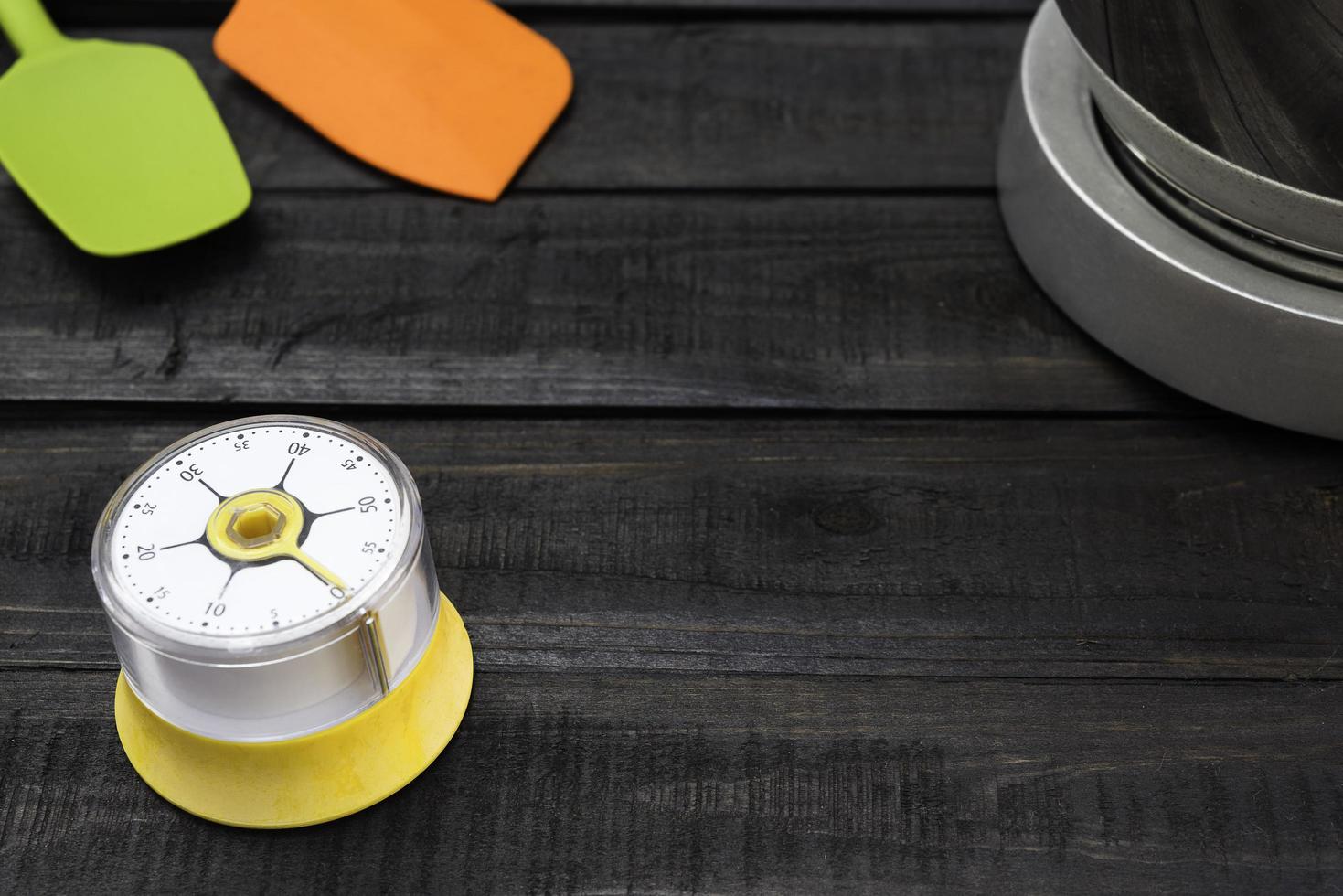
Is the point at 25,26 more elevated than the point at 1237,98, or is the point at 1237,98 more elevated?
the point at 1237,98

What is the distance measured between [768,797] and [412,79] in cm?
49

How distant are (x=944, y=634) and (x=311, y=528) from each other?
0.28m

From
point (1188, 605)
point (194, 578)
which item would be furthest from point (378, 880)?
point (1188, 605)

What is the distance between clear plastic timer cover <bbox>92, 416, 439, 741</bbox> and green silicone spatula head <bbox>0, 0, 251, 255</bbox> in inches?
9.9

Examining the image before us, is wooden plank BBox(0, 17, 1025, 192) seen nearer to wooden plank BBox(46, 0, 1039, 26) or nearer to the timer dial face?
wooden plank BBox(46, 0, 1039, 26)

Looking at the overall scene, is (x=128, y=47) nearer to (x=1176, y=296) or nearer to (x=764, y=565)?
(x=764, y=565)

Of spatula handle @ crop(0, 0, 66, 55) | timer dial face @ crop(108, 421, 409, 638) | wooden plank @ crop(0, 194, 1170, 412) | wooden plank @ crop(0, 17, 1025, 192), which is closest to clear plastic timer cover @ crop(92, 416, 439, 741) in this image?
timer dial face @ crop(108, 421, 409, 638)

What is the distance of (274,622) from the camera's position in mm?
515

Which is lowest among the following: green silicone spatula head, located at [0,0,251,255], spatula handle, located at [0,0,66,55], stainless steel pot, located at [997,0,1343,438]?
green silicone spatula head, located at [0,0,251,255]

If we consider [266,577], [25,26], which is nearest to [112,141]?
[25,26]

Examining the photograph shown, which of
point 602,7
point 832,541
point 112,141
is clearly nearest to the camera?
point 832,541

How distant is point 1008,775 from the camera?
590 mm

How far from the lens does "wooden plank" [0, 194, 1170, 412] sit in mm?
738

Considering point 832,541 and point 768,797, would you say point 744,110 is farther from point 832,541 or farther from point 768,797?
point 768,797
